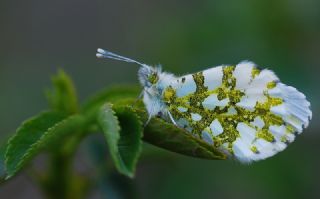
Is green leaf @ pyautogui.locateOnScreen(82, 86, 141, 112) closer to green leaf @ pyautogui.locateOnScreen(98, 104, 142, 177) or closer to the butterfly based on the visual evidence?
the butterfly

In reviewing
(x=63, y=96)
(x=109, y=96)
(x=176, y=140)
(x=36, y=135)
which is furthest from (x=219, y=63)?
(x=36, y=135)

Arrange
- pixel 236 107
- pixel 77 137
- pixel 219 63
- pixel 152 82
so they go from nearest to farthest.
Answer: pixel 77 137 < pixel 236 107 < pixel 152 82 < pixel 219 63

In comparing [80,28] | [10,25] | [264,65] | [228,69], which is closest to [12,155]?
[228,69]

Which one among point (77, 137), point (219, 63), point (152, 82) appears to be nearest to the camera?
point (77, 137)

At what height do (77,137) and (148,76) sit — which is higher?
(148,76)

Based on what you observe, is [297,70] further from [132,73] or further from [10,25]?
[10,25]

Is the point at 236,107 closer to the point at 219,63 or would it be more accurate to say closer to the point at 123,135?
the point at 123,135
